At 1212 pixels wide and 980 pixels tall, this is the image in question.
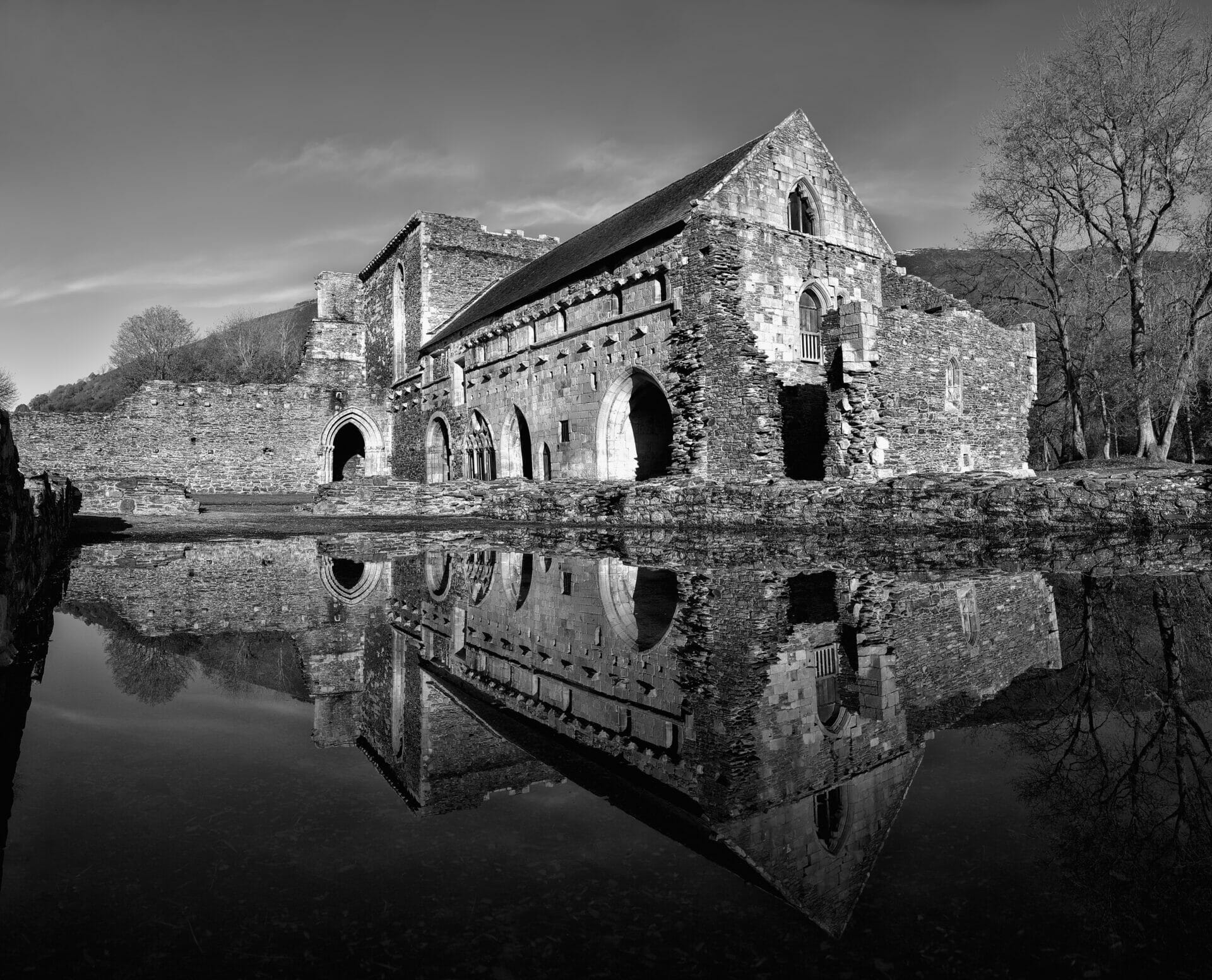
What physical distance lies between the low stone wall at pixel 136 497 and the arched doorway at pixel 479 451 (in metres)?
11.3

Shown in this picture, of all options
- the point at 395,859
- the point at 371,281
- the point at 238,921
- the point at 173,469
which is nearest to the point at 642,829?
the point at 395,859

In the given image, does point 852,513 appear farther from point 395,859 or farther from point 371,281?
point 371,281

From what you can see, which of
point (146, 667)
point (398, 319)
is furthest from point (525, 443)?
point (146, 667)

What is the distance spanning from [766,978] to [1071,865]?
3.41 ft

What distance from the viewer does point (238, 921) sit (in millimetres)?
1952

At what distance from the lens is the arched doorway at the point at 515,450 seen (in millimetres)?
28875

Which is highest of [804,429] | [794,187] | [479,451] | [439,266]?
[439,266]

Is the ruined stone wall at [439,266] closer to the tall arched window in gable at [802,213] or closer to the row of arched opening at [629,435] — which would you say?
the row of arched opening at [629,435]

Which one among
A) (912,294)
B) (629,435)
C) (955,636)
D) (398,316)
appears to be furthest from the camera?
(398,316)

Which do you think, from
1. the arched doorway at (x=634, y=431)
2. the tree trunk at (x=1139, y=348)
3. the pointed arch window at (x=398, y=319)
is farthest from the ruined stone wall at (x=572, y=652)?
the pointed arch window at (x=398, y=319)

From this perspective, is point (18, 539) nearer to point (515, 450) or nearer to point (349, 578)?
point (349, 578)

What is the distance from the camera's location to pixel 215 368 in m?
57.6

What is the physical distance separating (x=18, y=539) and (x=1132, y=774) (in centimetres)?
750

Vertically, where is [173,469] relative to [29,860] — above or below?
above
